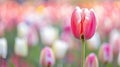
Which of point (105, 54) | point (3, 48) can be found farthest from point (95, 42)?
point (3, 48)

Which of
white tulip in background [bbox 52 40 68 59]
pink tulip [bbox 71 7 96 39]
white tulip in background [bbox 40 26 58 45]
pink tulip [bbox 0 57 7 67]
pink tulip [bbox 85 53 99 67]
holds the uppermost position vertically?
pink tulip [bbox 71 7 96 39]

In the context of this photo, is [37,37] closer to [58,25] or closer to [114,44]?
[58,25]

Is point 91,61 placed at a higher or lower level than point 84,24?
lower

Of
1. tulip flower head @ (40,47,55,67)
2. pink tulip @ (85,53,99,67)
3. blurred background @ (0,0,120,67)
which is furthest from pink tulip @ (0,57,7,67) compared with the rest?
pink tulip @ (85,53,99,67)

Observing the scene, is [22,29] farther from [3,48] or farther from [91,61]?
[91,61]

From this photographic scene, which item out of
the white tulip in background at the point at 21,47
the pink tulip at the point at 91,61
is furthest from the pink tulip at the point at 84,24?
the white tulip in background at the point at 21,47

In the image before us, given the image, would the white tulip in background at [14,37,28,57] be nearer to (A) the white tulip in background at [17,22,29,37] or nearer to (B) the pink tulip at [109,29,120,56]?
(A) the white tulip in background at [17,22,29,37]
